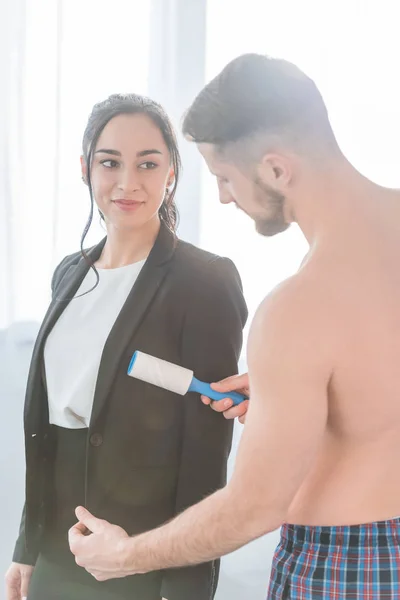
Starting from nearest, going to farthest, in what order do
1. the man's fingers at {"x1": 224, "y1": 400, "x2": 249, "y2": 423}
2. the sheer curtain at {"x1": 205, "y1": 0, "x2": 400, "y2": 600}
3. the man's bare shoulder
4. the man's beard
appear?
the man's bare shoulder, the man's beard, the man's fingers at {"x1": 224, "y1": 400, "x2": 249, "y2": 423}, the sheer curtain at {"x1": 205, "y1": 0, "x2": 400, "y2": 600}

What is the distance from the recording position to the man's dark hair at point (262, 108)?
2.46 feet

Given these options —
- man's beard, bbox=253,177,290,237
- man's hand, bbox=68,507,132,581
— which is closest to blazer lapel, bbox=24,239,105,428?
man's hand, bbox=68,507,132,581

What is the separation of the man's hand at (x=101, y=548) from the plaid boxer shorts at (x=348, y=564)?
23cm

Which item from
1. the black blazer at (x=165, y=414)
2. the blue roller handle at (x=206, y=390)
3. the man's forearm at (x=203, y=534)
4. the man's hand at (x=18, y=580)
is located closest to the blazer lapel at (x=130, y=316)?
the black blazer at (x=165, y=414)

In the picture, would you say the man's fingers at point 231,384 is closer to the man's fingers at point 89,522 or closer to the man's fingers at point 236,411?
the man's fingers at point 236,411

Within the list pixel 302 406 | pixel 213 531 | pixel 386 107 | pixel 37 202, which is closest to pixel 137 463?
pixel 213 531

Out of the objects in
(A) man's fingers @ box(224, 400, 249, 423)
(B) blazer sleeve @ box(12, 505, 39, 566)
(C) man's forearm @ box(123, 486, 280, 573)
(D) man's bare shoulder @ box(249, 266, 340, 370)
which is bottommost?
(B) blazer sleeve @ box(12, 505, 39, 566)

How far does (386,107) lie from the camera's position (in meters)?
1.51

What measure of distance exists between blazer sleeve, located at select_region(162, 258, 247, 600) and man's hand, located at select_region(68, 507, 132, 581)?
0.17 meters

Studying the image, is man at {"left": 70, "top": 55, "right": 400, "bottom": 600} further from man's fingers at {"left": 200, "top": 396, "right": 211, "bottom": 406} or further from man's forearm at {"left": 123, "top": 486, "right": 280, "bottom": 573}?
man's fingers at {"left": 200, "top": 396, "right": 211, "bottom": 406}

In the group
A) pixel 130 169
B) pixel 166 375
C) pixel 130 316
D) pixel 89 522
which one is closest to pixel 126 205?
pixel 130 169

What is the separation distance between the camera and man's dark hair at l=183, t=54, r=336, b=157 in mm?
750

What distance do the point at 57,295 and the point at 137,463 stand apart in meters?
0.36

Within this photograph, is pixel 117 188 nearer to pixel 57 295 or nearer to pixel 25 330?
pixel 57 295
